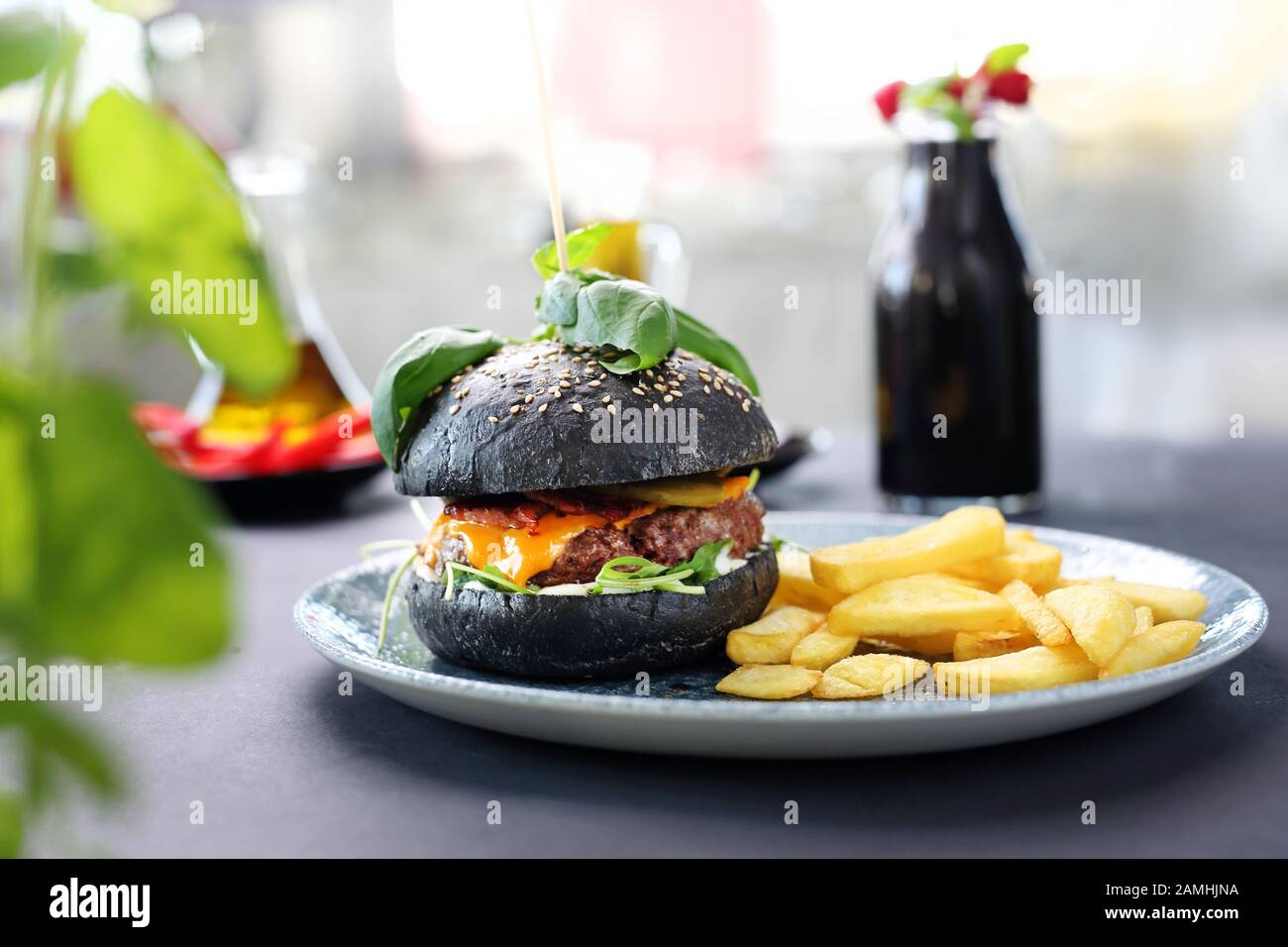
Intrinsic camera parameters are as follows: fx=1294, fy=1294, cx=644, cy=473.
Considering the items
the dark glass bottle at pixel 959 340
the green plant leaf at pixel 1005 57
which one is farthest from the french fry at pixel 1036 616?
the green plant leaf at pixel 1005 57

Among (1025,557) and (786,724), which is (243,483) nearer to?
(1025,557)

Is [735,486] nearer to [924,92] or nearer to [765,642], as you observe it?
[765,642]

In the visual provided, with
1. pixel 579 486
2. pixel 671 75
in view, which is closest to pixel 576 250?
pixel 579 486

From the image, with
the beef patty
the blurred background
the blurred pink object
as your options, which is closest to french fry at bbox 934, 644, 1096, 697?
the beef patty

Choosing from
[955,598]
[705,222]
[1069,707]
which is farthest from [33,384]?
[705,222]

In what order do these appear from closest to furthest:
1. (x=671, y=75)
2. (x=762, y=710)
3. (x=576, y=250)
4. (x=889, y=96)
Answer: (x=762, y=710) < (x=576, y=250) < (x=889, y=96) < (x=671, y=75)

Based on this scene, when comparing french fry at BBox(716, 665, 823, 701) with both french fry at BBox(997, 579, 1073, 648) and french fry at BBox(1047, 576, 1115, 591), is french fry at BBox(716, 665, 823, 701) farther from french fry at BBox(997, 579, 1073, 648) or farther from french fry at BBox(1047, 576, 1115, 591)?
french fry at BBox(1047, 576, 1115, 591)
